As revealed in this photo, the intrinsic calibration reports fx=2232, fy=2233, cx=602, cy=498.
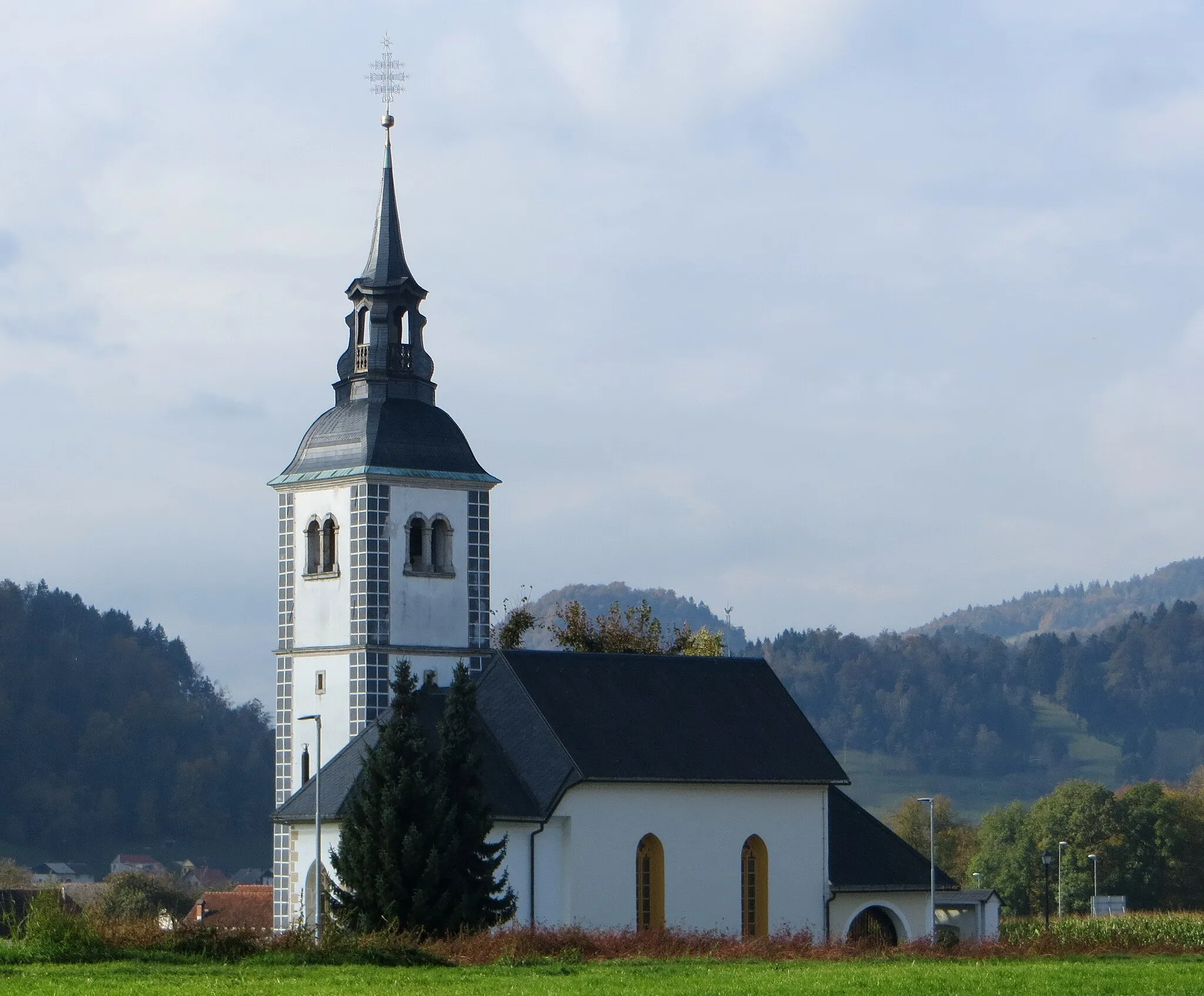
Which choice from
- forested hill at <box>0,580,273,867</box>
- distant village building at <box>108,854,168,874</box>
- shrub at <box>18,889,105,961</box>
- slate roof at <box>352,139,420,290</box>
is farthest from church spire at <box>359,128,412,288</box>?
forested hill at <box>0,580,273,867</box>

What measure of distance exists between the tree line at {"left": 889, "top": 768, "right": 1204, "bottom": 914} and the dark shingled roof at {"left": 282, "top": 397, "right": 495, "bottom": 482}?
202 feet

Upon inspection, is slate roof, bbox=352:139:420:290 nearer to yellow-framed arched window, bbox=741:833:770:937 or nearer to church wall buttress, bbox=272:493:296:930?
church wall buttress, bbox=272:493:296:930

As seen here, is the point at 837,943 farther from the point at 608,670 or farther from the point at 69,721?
the point at 69,721

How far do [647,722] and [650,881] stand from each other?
3837 millimetres

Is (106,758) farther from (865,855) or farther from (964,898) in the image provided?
(865,855)

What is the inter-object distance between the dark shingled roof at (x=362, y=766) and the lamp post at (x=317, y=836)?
21 cm

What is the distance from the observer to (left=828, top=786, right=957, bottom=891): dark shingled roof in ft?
173

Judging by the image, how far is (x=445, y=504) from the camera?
2124 inches

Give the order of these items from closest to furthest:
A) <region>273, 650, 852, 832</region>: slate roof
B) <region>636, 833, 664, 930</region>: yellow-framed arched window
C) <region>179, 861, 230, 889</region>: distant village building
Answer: <region>273, 650, 852, 832</region>: slate roof < <region>636, 833, 664, 930</region>: yellow-framed arched window < <region>179, 861, 230, 889</region>: distant village building

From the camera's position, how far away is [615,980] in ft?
109

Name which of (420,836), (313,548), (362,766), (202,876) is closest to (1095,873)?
(313,548)

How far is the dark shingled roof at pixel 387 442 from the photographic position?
53375mm

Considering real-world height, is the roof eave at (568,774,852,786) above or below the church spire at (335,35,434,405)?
below

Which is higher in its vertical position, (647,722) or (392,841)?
(647,722)
